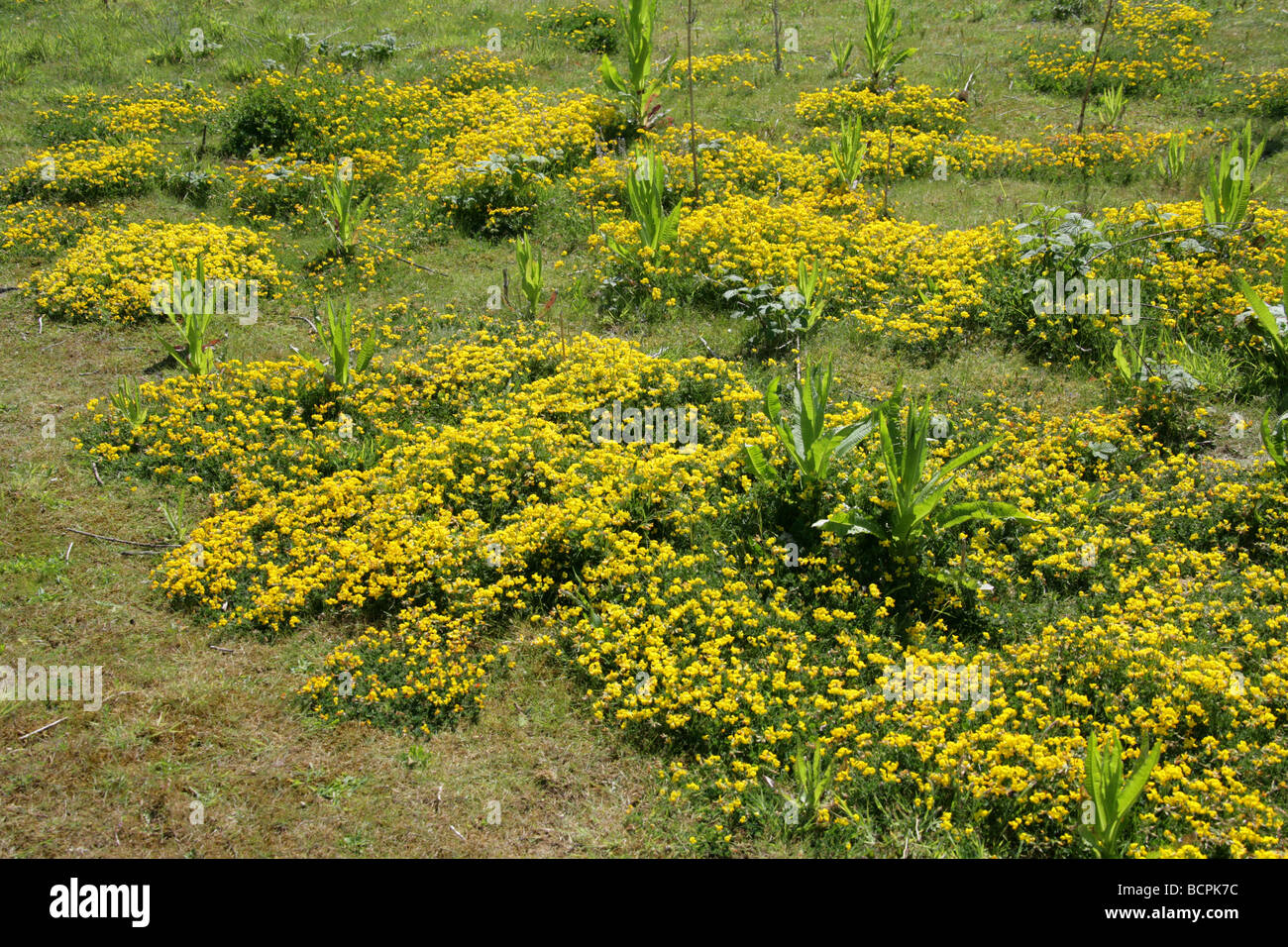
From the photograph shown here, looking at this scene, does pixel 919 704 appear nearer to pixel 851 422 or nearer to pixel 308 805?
pixel 851 422

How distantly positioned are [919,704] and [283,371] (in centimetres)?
589

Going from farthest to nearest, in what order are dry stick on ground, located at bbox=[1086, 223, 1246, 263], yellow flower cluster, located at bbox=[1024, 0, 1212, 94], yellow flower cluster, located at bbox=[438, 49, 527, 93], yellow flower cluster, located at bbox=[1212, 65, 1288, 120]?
yellow flower cluster, located at bbox=[438, 49, 527, 93]
yellow flower cluster, located at bbox=[1024, 0, 1212, 94]
yellow flower cluster, located at bbox=[1212, 65, 1288, 120]
dry stick on ground, located at bbox=[1086, 223, 1246, 263]

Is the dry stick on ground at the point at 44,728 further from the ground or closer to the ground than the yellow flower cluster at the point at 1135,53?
closer to the ground

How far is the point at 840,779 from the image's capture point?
4.72 metres

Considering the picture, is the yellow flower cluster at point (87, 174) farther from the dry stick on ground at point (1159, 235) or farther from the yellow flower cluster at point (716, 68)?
the dry stick on ground at point (1159, 235)

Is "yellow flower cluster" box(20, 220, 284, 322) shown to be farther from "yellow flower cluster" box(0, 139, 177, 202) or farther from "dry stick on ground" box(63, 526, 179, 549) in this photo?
"dry stick on ground" box(63, 526, 179, 549)

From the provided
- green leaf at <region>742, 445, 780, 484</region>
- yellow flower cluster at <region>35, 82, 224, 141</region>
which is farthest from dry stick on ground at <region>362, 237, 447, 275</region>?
green leaf at <region>742, 445, 780, 484</region>

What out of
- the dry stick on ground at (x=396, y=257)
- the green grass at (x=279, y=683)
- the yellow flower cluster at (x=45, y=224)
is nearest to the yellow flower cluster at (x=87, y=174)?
the yellow flower cluster at (x=45, y=224)

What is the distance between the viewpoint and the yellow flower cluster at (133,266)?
29.1ft

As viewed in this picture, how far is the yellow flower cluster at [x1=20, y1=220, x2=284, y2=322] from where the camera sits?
350 inches

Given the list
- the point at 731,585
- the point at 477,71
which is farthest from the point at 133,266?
the point at 731,585

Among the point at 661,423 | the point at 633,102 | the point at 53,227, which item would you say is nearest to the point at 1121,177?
the point at 633,102

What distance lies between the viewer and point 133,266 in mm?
9234

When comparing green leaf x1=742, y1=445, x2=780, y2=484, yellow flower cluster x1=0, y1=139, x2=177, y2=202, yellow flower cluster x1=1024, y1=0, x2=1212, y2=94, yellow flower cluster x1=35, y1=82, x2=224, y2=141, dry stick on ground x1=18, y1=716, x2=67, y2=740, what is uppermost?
yellow flower cluster x1=1024, y1=0, x2=1212, y2=94
